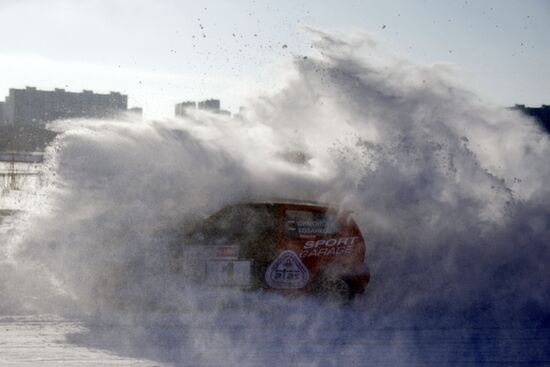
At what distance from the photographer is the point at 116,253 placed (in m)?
8.15

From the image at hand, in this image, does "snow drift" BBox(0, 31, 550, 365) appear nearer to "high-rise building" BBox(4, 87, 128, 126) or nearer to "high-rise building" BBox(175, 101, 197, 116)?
"high-rise building" BBox(175, 101, 197, 116)

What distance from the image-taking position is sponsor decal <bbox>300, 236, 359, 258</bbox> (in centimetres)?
820

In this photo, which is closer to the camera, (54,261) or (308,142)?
(54,261)

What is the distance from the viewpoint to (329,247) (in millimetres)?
8289

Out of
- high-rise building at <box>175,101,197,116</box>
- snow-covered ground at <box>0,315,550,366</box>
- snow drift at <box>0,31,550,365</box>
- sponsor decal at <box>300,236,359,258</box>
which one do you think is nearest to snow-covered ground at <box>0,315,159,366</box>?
snow-covered ground at <box>0,315,550,366</box>

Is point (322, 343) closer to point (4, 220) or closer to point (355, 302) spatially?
point (355, 302)

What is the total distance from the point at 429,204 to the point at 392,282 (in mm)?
1306

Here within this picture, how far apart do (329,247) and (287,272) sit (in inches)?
24.8

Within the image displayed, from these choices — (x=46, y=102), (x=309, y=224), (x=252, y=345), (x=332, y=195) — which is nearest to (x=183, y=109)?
(x=332, y=195)

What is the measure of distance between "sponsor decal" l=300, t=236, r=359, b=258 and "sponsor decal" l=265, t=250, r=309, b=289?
14 centimetres

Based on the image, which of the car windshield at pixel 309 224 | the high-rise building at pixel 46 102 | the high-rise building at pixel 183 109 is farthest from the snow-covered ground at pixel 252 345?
the high-rise building at pixel 46 102

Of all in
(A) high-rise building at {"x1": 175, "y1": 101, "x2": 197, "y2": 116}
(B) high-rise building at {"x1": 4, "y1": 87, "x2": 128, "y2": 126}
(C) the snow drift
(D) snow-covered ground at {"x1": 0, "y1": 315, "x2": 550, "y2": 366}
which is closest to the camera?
(D) snow-covered ground at {"x1": 0, "y1": 315, "x2": 550, "y2": 366}

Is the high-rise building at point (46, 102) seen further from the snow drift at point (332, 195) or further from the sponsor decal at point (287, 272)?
the sponsor decal at point (287, 272)

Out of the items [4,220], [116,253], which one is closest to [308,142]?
[116,253]
